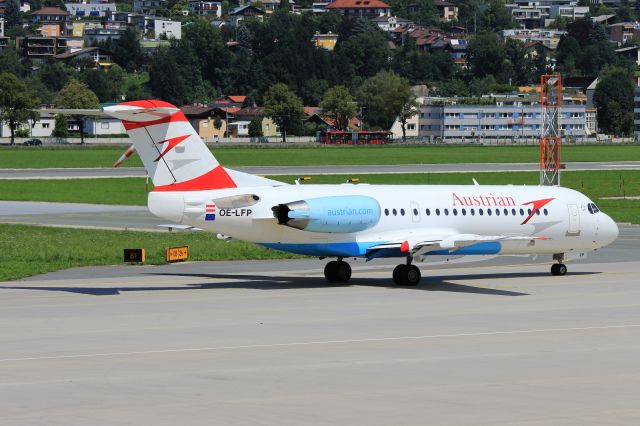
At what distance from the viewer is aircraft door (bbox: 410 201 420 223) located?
40.8 meters

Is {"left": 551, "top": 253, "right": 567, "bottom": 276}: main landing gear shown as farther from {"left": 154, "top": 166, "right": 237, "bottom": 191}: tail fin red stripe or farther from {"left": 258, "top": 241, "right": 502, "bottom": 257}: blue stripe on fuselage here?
{"left": 154, "top": 166, "right": 237, "bottom": 191}: tail fin red stripe

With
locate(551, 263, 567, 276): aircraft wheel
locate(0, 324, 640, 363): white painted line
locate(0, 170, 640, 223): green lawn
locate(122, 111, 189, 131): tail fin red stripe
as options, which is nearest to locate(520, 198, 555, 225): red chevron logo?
locate(551, 263, 567, 276): aircraft wheel

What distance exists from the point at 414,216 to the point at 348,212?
2733 mm

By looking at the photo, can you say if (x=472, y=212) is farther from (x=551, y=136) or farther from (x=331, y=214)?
(x=551, y=136)

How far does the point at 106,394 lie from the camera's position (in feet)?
72.4

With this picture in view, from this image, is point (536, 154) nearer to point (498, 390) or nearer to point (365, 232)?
point (365, 232)

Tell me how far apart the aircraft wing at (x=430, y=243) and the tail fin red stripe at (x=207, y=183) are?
4.92m

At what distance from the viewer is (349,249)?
1556 inches

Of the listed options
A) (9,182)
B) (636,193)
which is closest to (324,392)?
(636,193)

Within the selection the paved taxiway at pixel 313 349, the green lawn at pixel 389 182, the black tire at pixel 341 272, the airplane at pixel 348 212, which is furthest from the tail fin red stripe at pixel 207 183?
the green lawn at pixel 389 182

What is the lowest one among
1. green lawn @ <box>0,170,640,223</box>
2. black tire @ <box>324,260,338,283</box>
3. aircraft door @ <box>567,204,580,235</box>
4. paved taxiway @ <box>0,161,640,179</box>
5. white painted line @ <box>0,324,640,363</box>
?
paved taxiway @ <box>0,161,640,179</box>

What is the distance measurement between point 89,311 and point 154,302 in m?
2.53

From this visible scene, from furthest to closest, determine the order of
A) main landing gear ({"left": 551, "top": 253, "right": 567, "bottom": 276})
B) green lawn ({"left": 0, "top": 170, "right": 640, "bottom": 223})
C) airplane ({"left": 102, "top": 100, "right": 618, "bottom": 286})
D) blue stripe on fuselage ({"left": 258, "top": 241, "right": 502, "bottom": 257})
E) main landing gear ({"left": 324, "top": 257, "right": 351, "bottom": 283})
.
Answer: green lawn ({"left": 0, "top": 170, "right": 640, "bottom": 223}), main landing gear ({"left": 551, "top": 253, "right": 567, "bottom": 276}), main landing gear ({"left": 324, "top": 257, "right": 351, "bottom": 283}), blue stripe on fuselage ({"left": 258, "top": 241, "right": 502, "bottom": 257}), airplane ({"left": 102, "top": 100, "right": 618, "bottom": 286})

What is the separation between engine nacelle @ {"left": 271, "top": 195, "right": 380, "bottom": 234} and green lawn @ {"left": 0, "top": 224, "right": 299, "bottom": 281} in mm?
8889
